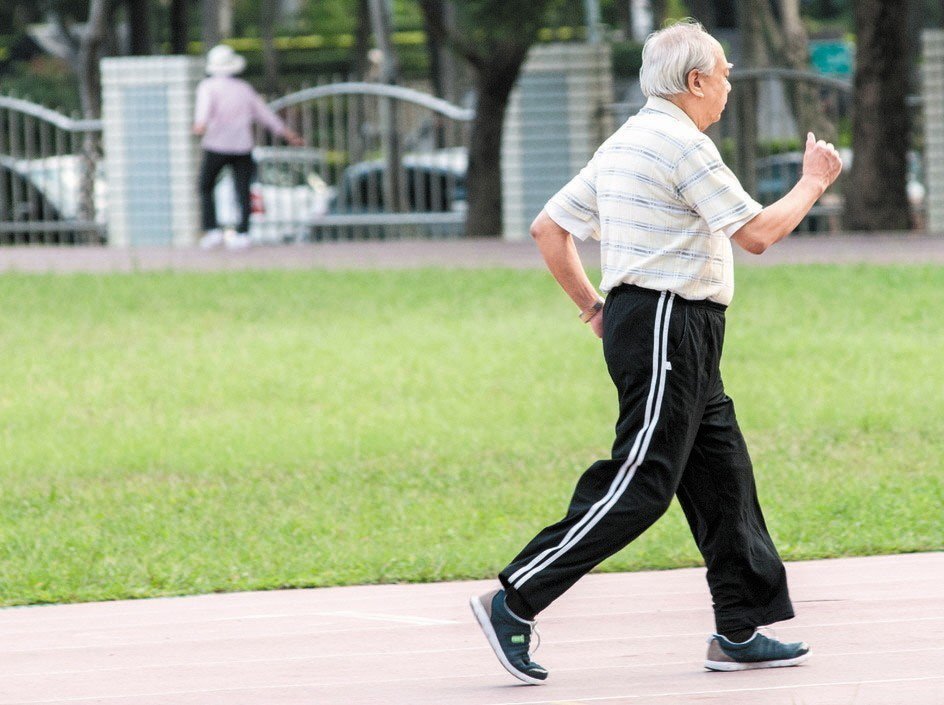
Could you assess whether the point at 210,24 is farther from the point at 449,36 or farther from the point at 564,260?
the point at 564,260

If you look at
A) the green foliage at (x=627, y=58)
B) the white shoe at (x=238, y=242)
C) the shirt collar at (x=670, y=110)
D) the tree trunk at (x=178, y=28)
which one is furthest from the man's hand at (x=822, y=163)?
the tree trunk at (x=178, y=28)

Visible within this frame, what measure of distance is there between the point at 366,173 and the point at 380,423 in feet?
40.4

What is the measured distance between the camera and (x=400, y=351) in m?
10.4

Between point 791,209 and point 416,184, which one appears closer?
point 791,209

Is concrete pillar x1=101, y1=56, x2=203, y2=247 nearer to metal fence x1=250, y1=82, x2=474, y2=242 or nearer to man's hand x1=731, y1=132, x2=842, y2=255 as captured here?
metal fence x1=250, y1=82, x2=474, y2=242

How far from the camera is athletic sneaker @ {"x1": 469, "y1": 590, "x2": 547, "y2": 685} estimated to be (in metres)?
4.32

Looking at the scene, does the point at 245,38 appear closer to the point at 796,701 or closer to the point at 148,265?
the point at 148,265

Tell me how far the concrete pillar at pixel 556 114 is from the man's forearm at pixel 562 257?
1393cm

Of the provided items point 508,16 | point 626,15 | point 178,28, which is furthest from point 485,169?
point 626,15

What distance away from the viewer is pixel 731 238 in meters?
4.18

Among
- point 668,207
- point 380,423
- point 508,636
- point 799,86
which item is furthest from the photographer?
point 799,86

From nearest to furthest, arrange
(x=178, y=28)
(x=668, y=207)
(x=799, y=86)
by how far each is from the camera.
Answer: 1. (x=668, y=207)
2. (x=799, y=86)
3. (x=178, y=28)

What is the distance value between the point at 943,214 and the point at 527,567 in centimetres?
1457

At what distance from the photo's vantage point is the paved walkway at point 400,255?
14500 mm
